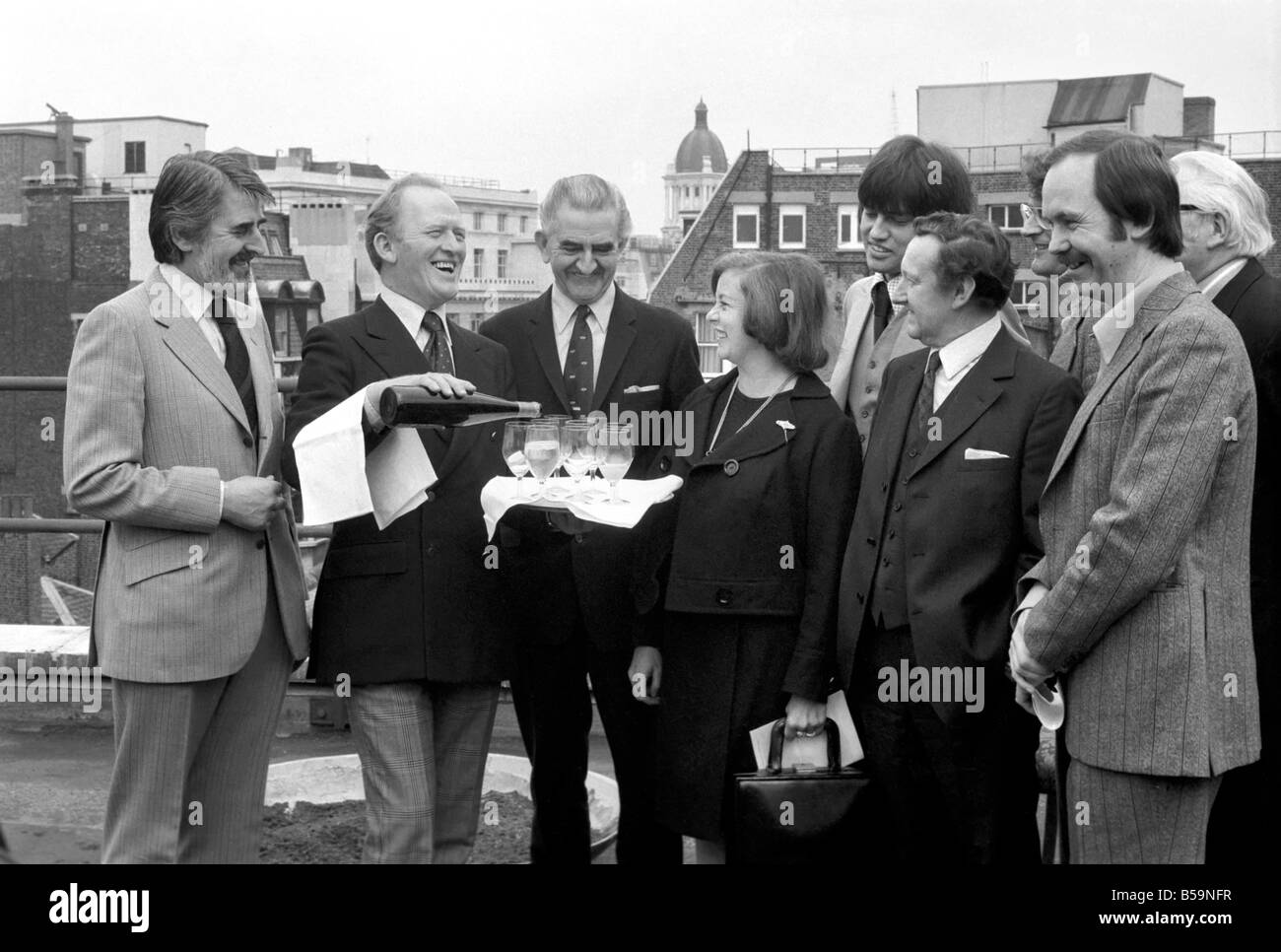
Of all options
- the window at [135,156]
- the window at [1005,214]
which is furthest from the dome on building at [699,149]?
the window at [1005,214]

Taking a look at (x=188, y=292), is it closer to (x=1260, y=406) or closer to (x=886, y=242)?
(x=886, y=242)

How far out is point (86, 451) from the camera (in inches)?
142

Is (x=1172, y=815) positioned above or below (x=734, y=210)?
below

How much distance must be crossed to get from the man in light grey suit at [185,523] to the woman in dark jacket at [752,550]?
1072mm

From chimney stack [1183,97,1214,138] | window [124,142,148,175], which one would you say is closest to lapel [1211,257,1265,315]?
chimney stack [1183,97,1214,138]

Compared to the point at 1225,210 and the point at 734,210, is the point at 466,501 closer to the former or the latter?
the point at 1225,210

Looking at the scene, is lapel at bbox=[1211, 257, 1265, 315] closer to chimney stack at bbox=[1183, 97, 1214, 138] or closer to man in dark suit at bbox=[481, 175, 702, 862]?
man in dark suit at bbox=[481, 175, 702, 862]

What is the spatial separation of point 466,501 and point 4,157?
179ft

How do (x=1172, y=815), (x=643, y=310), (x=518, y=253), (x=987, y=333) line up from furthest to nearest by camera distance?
(x=518, y=253) → (x=643, y=310) → (x=987, y=333) → (x=1172, y=815)

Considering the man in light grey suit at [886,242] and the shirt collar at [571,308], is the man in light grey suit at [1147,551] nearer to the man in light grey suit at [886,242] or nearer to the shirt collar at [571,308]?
the man in light grey suit at [886,242]

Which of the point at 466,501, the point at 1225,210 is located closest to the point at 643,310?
the point at 466,501

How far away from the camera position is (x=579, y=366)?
4.52 m

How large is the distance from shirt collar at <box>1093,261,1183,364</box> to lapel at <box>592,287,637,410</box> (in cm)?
148

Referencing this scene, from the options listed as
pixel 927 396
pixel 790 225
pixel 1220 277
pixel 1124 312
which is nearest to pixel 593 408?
pixel 927 396
